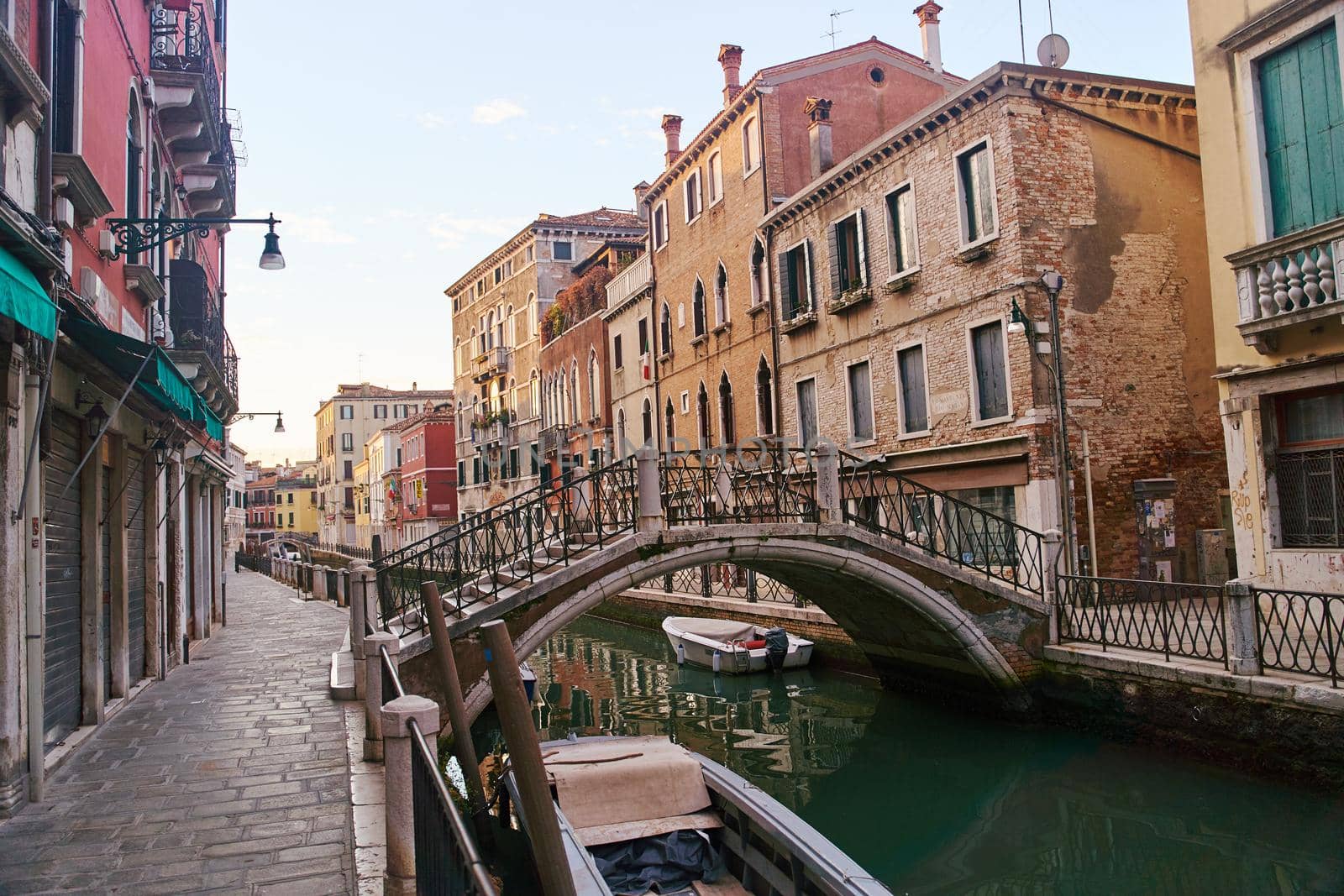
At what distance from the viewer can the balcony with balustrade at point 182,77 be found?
10.8m

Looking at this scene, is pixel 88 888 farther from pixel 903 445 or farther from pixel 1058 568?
pixel 903 445

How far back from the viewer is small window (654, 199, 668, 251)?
25.0 metres

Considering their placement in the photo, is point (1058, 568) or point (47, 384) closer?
point (47, 384)

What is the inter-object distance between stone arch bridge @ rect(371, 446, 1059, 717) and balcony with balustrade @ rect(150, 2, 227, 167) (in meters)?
5.50

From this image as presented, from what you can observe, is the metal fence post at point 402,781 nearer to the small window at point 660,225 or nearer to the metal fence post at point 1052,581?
the metal fence post at point 1052,581

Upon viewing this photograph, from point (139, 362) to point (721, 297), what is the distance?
1581 centimetres

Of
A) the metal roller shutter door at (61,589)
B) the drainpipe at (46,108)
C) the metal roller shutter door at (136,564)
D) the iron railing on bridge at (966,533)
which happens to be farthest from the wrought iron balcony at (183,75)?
the iron railing on bridge at (966,533)

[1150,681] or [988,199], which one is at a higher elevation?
[988,199]

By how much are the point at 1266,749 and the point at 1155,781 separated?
1.09m

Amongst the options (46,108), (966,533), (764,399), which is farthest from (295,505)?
(46,108)

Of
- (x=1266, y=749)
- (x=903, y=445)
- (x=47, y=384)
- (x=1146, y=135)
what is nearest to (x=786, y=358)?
(x=903, y=445)

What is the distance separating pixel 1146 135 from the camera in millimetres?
14133

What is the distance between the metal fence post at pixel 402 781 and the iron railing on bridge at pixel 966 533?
26.0 ft

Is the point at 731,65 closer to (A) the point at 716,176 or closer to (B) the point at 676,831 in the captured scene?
(A) the point at 716,176
